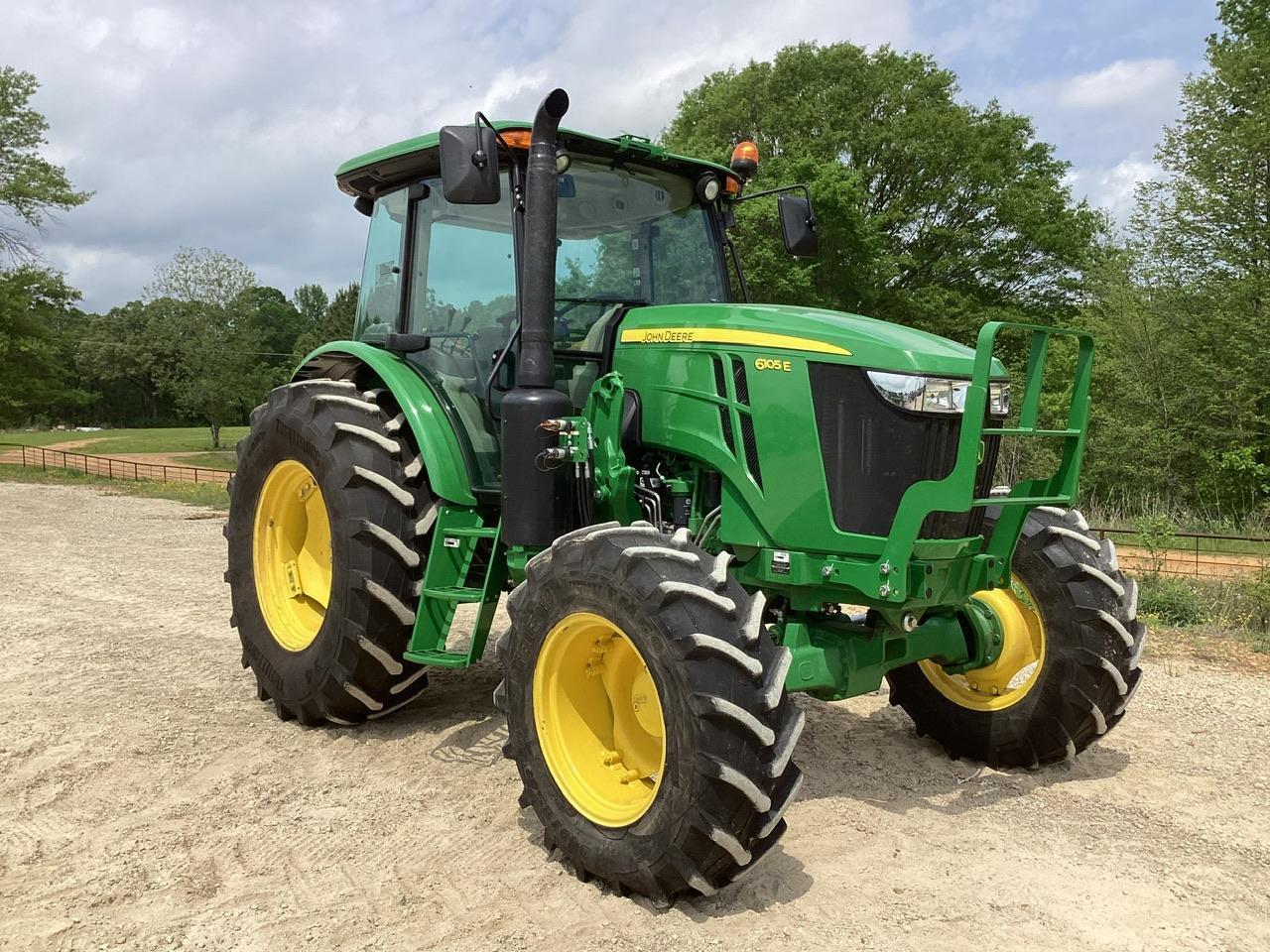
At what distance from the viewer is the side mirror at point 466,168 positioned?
390 centimetres

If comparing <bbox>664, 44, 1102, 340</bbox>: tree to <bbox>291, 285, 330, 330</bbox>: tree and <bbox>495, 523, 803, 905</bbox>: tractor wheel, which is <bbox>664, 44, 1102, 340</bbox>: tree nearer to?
<bbox>495, 523, 803, 905</bbox>: tractor wheel

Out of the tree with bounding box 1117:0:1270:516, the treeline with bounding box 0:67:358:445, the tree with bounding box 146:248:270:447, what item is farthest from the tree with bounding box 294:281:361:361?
the tree with bounding box 1117:0:1270:516

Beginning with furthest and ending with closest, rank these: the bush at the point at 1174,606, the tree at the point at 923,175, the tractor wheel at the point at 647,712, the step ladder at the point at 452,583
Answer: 1. the tree at the point at 923,175
2. the bush at the point at 1174,606
3. the step ladder at the point at 452,583
4. the tractor wheel at the point at 647,712

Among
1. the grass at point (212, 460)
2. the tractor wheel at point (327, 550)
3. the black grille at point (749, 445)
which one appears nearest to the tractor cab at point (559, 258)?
the tractor wheel at point (327, 550)

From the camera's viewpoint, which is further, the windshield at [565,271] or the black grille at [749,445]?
the windshield at [565,271]

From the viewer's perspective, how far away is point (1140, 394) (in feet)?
65.8

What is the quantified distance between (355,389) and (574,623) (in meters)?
2.13

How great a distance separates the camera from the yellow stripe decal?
12.5ft

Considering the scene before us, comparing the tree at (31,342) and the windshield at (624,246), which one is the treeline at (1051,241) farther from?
the tree at (31,342)

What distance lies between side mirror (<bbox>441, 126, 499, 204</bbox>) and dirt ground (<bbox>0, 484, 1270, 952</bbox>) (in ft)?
7.99

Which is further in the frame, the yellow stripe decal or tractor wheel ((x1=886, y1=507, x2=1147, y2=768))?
tractor wheel ((x1=886, y1=507, x2=1147, y2=768))

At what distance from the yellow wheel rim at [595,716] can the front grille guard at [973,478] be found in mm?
977

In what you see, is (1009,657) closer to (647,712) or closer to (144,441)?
(647,712)

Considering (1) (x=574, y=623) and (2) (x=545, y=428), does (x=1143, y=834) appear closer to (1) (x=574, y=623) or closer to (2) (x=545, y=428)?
(1) (x=574, y=623)
